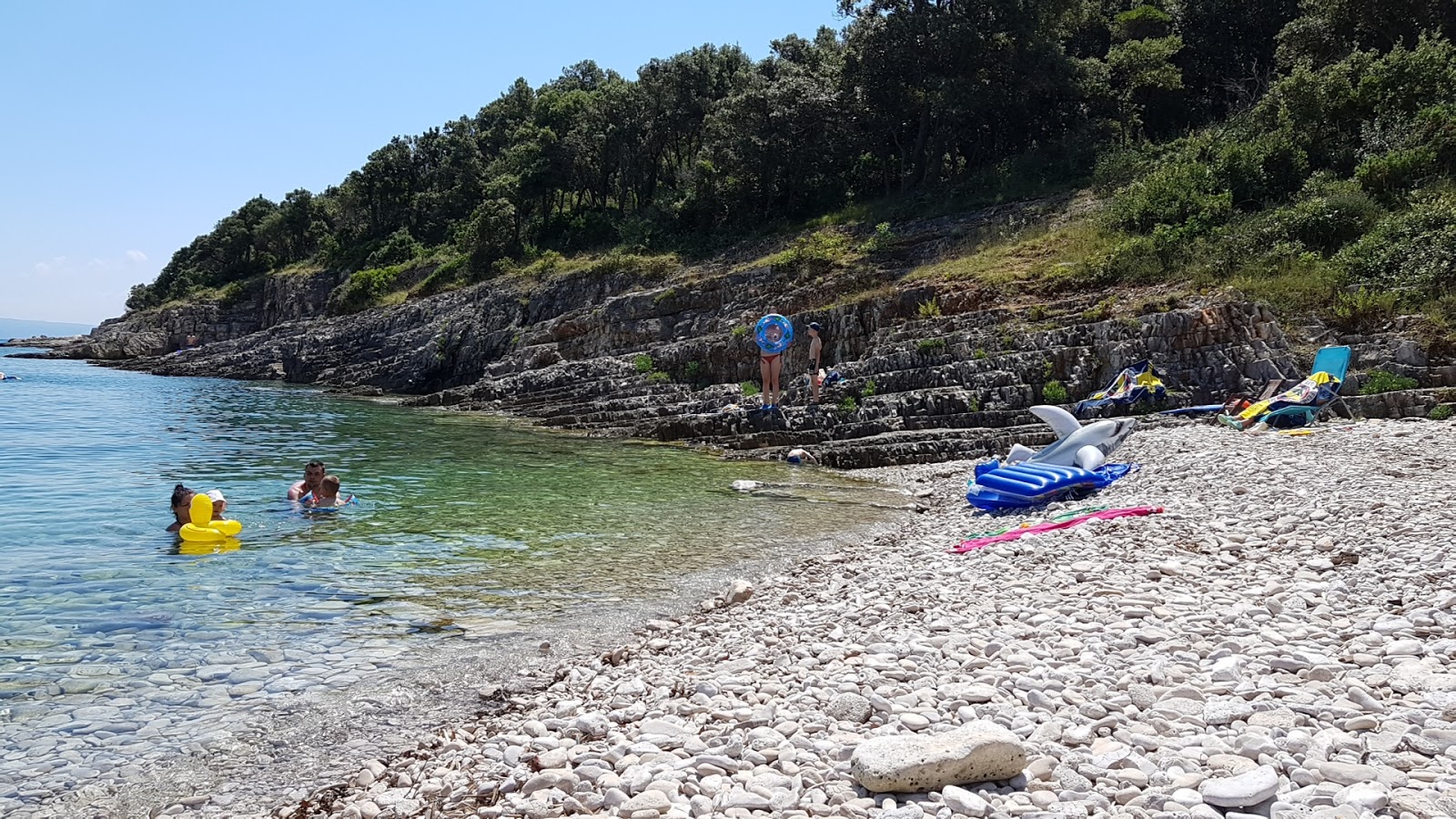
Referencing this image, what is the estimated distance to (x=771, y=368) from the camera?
26.0m

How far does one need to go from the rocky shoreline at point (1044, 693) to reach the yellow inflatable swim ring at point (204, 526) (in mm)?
7218

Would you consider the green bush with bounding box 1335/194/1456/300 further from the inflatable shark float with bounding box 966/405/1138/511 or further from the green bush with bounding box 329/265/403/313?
the green bush with bounding box 329/265/403/313

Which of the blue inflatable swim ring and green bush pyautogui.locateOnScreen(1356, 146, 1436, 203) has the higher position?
green bush pyautogui.locateOnScreen(1356, 146, 1436, 203)

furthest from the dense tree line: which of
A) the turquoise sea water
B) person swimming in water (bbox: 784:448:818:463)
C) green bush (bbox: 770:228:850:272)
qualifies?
the turquoise sea water

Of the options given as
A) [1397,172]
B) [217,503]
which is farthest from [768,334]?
[1397,172]

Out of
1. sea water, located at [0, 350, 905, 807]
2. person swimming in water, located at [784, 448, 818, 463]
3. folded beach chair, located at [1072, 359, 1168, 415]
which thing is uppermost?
folded beach chair, located at [1072, 359, 1168, 415]

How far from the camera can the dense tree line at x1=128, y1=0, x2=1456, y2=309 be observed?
38.8 metres

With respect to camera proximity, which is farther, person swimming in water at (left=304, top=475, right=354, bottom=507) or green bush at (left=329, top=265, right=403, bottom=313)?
green bush at (left=329, top=265, right=403, bottom=313)

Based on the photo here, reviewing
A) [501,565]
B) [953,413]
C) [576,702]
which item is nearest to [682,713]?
[576,702]

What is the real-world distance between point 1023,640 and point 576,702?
3.20 m

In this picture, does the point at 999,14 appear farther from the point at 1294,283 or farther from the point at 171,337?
the point at 171,337

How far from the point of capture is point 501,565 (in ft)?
36.4

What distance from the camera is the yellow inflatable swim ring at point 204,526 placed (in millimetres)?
11961

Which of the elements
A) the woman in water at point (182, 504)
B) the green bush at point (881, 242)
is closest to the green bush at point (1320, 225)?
the green bush at point (881, 242)
